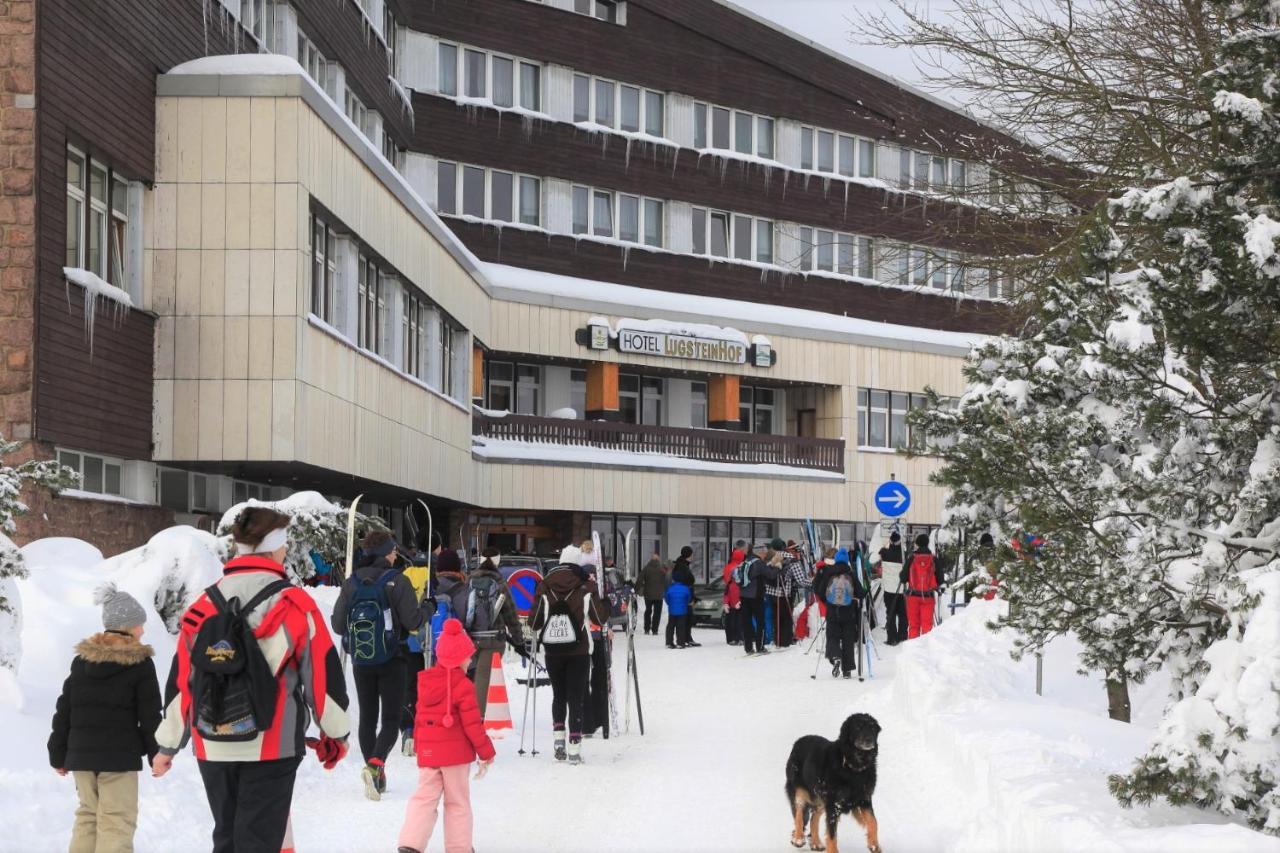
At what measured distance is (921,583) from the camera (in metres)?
27.2

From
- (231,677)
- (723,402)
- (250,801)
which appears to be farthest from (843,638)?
(723,402)

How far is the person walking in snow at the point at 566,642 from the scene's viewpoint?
14.6 meters

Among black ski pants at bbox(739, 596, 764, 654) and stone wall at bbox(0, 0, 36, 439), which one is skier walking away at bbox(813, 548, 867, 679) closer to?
black ski pants at bbox(739, 596, 764, 654)

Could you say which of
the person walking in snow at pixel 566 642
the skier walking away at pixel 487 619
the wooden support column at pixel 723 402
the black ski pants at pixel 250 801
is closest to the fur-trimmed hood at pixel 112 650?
the black ski pants at pixel 250 801

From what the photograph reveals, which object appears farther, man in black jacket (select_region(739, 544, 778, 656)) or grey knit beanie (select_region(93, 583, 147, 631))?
man in black jacket (select_region(739, 544, 778, 656))

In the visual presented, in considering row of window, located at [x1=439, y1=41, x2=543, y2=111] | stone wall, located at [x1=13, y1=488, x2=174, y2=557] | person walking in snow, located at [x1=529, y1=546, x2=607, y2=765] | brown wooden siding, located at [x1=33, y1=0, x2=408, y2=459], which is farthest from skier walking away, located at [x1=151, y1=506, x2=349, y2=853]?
row of window, located at [x1=439, y1=41, x2=543, y2=111]

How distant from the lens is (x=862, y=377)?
48656 millimetres

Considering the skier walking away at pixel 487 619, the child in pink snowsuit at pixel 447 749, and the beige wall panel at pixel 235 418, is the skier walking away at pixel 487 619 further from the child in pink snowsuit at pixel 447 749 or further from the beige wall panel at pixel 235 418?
the beige wall panel at pixel 235 418

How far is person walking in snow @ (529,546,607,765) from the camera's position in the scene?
1462cm

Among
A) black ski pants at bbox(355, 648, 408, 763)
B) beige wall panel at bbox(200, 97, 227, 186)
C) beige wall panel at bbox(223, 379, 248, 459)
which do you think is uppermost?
beige wall panel at bbox(200, 97, 227, 186)

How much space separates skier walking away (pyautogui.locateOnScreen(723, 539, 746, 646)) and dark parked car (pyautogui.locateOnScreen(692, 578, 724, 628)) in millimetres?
4157

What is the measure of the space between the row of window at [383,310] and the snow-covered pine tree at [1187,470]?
14191 mm

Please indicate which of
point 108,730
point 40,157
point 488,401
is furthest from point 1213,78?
point 488,401

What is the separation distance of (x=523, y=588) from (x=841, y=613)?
431 cm
